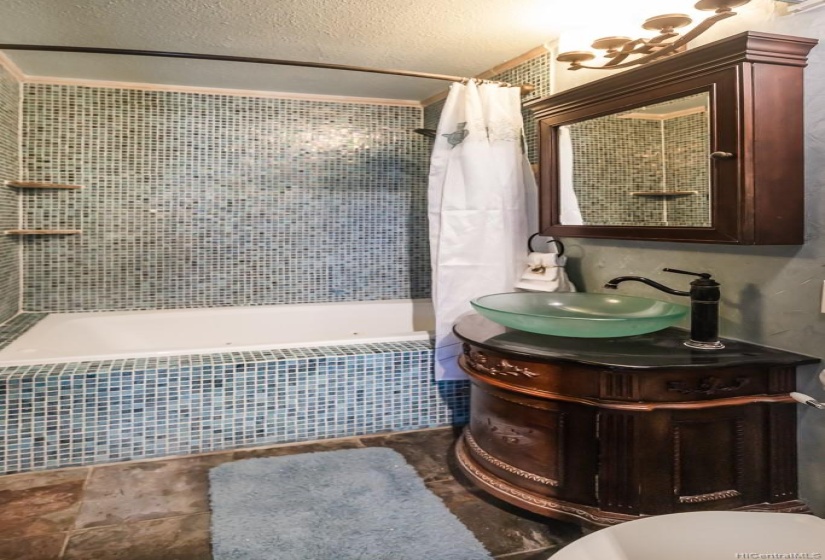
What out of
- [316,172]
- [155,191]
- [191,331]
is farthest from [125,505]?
[316,172]

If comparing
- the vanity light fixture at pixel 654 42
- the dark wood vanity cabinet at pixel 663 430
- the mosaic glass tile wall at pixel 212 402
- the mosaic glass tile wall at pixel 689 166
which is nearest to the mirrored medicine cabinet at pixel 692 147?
the mosaic glass tile wall at pixel 689 166

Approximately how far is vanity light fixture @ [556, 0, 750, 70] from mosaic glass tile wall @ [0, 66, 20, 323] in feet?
9.44

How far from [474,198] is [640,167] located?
0.73m

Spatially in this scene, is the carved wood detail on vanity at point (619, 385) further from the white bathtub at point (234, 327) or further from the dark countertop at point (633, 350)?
the white bathtub at point (234, 327)

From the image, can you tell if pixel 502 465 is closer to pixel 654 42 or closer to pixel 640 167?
pixel 640 167

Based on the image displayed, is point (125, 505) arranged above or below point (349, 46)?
below

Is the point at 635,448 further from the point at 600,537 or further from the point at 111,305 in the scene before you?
the point at 111,305

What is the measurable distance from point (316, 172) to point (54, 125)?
1542 millimetres

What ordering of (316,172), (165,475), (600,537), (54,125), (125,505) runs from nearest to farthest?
(600,537) → (125,505) → (165,475) → (54,125) → (316,172)

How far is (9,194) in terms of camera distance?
11.1ft

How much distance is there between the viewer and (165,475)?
2.40 meters

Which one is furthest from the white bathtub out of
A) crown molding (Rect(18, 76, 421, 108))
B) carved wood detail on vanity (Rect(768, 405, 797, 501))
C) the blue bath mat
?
carved wood detail on vanity (Rect(768, 405, 797, 501))

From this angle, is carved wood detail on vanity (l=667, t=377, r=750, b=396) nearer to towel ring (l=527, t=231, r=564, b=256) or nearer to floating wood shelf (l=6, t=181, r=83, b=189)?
towel ring (l=527, t=231, r=564, b=256)

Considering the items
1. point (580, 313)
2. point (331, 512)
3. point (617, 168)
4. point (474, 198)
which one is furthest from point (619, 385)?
point (474, 198)
